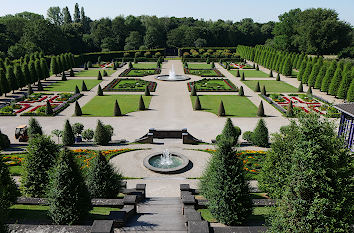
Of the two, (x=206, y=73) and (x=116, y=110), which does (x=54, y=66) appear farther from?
(x=116, y=110)

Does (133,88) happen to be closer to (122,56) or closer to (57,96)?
(57,96)

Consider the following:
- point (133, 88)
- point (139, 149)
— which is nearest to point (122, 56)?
point (133, 88)

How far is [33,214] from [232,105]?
32371 millimetres

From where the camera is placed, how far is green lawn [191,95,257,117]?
122 feet

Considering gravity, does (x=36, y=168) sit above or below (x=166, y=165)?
above

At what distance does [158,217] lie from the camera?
1322 centimetres

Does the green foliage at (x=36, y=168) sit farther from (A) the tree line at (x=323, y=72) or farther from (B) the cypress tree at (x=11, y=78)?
(A) the tree line at (x=323, y=72)

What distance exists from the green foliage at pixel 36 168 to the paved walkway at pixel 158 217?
208 inches

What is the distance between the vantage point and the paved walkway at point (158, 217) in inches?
455

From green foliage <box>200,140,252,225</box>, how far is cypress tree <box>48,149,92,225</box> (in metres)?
5.63

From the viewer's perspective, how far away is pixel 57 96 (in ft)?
149

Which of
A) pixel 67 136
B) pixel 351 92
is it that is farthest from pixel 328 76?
→ pixel 67 136

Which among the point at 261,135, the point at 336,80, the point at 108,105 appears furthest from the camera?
the point at 336,80

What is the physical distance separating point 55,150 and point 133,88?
36.7 metres
